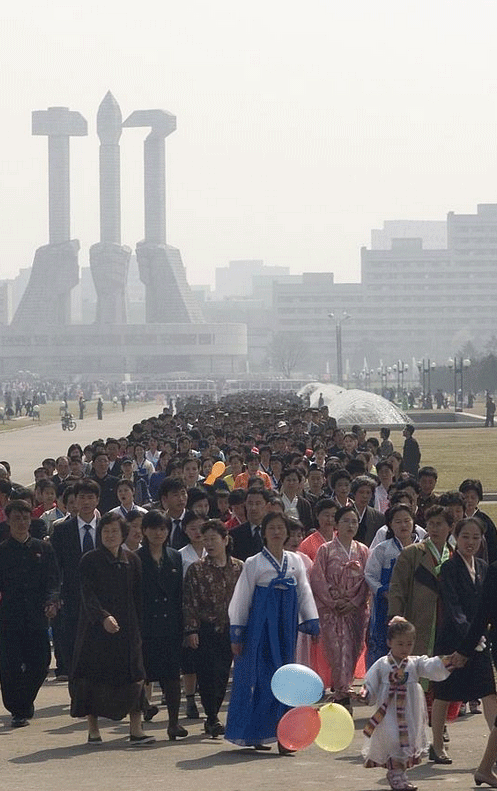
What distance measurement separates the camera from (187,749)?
383 inches

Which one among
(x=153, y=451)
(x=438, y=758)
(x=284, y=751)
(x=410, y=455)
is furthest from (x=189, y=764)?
(x=410, y=455)

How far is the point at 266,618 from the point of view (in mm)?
9844

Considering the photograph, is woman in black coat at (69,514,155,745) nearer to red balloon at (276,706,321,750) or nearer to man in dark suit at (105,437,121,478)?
red balloon at (276,706,321,750)

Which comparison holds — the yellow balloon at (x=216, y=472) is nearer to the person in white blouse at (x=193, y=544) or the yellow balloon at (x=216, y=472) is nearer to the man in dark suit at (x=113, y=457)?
the man in dark suit at (x=113, y=457)

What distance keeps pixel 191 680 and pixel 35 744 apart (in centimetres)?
131

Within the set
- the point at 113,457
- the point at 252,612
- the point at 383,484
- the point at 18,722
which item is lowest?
the point at 18,722

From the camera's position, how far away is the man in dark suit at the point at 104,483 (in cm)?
1648

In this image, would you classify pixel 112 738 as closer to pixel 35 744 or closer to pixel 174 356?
pixel 35 744

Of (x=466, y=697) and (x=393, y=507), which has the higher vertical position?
(x=393, y=507)

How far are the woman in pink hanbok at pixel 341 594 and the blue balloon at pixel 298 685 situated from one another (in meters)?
2.22

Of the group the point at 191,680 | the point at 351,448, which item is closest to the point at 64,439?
the point at 351,448

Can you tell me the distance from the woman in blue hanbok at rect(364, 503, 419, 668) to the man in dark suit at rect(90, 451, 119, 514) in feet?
18.3

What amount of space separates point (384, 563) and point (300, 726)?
230 centimetres

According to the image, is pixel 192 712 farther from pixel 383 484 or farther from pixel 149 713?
pixel 383 484
